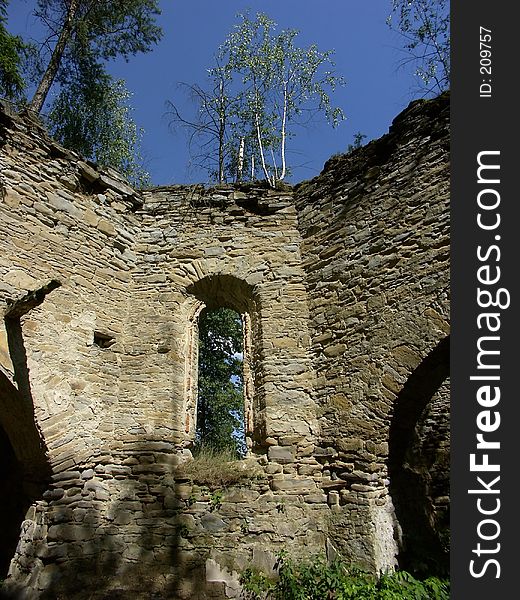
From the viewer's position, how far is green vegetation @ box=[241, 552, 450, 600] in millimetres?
4301

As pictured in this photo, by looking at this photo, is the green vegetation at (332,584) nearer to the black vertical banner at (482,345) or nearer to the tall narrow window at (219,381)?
the black vertical banner at (482,345)

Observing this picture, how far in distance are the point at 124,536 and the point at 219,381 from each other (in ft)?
28.5

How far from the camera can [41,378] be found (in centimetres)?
520

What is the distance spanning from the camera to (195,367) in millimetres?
6430

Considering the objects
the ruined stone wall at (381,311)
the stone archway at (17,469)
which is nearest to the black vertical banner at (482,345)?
the ruined stone wall at (381,311)

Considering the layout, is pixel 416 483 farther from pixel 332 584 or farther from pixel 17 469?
pixel 17 469

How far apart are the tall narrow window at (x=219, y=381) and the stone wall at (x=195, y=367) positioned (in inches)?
246

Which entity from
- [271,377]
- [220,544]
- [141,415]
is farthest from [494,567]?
[141,415]

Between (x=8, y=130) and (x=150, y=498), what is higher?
(x=8, y=130)

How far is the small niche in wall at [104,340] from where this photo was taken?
6.12 meters

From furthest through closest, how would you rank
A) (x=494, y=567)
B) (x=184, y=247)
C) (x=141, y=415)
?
(x=184, y=247) < (x=141, y=415) < (x=494, y=567)

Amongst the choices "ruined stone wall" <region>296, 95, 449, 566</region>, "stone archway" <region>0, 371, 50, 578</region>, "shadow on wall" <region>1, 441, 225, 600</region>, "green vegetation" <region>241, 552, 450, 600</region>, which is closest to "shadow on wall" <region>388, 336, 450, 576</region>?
"ruined stone wall" <region>296, 95, 449, 566</region>

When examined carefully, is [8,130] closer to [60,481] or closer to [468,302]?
[60,481]

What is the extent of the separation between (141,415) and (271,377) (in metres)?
1.72
